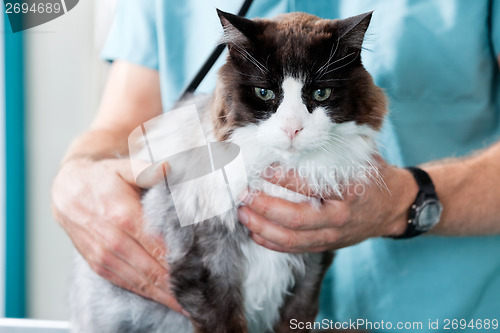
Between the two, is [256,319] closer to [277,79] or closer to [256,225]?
[256,225]

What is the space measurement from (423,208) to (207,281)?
1.09 feet

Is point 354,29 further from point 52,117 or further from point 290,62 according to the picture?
point 52,117

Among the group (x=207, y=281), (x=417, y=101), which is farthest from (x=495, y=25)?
(x=207, y=281)

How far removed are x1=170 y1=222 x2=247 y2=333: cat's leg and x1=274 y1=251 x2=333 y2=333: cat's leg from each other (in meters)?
0.13

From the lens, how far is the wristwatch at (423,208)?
25.3 inches

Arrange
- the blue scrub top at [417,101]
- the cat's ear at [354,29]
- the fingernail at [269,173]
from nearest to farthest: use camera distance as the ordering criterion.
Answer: the cat's ear at [354,29]
the fingernail at [269,173]
the blue scrub top at [417,101]

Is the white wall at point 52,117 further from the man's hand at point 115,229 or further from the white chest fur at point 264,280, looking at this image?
the white chest fur at point 264,280

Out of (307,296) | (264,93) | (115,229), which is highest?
(264,93)

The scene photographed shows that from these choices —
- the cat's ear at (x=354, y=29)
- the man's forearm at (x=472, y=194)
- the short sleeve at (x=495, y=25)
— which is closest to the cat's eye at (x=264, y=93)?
the cat's ear at (x=354, y=29)

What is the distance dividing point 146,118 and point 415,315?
0.61 metres

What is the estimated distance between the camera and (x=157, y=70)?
0.85 metres

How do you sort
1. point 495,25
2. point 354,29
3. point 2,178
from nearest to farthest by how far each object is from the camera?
point 354,29 < point 2,178 < point 495,25

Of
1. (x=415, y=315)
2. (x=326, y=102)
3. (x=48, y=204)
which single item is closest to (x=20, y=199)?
(x=48, y=204)

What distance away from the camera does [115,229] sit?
0.64 meters
